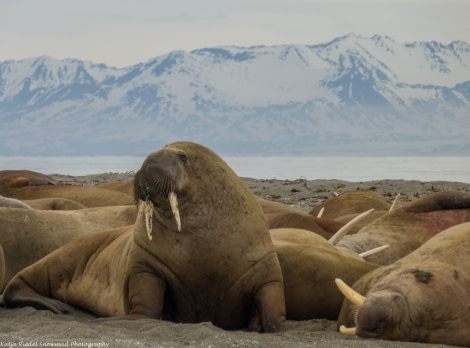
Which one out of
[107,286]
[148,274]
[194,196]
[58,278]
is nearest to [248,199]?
[194,196]

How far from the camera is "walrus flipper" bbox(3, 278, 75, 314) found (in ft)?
22.2

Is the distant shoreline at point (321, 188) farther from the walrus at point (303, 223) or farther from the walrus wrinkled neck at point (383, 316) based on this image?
the walrus wrinkled neck at point (383, 316)

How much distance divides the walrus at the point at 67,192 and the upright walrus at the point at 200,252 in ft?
17.4

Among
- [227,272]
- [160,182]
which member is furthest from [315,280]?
[160,182]

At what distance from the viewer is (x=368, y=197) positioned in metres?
11.5

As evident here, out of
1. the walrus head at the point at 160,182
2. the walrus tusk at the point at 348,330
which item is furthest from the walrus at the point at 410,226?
the walrus tusk at the point at 348,330

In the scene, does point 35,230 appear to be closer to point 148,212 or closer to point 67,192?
point 148,212

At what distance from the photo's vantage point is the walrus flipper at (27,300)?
6.76m

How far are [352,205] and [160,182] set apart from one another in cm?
605

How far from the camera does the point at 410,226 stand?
8.09m

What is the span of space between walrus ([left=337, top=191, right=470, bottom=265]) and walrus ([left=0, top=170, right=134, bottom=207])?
382 cm

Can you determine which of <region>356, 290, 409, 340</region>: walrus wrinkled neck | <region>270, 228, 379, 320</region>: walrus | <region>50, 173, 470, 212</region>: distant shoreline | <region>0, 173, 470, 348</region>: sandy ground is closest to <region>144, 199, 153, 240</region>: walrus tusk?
<region>0, 173, 470, 348</region>: sandy ground

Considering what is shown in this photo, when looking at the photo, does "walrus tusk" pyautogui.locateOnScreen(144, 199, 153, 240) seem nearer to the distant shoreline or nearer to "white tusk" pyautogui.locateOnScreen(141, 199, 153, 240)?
"white tusk" pyautogui.locateOnScreen(141, 199, 153, 240)

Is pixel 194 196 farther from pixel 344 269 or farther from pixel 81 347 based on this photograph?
pixel 81 347
